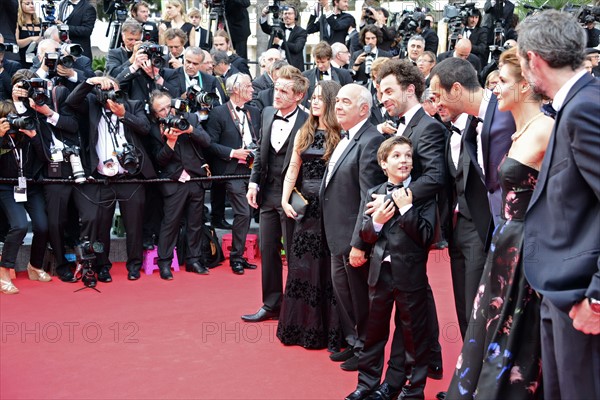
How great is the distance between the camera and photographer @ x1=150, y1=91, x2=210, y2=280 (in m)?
6.25

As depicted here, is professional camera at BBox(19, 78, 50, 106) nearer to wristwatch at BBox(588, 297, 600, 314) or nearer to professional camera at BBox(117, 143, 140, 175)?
professional camera at BBox(117, 143, 140, 175)

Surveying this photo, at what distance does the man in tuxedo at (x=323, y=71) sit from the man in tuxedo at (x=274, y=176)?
2519mm

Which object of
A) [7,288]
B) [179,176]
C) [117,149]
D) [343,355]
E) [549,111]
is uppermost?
[549,111]

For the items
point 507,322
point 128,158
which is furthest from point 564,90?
point 128,158

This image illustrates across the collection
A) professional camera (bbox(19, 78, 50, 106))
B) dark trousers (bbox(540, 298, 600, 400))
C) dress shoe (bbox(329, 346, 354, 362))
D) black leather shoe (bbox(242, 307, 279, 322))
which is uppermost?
professional camera (bbox(19, 78, 50, 106))

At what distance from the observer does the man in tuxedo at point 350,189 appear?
3979 millimetres

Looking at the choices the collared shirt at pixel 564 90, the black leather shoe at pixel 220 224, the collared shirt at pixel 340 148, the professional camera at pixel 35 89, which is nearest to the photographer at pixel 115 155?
the professional camera at pixel 35 89

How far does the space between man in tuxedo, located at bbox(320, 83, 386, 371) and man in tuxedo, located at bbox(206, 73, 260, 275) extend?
245 cm

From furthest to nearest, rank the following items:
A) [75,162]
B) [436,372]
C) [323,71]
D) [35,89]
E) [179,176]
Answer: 1. [323,71]
2. [179,176]
3. [75,162]
4. [35,89]
5. [436,372]

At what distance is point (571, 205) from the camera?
2.35m

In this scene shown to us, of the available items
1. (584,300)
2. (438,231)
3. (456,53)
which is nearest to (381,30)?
(456,53)

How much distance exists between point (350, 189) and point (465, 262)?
0.76 m

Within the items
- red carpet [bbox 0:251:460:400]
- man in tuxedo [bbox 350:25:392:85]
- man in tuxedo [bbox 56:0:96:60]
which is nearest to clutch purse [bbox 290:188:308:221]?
red carpet [bbox 0:251:460:400]

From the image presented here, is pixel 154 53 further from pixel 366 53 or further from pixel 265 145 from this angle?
pixel 366 53
